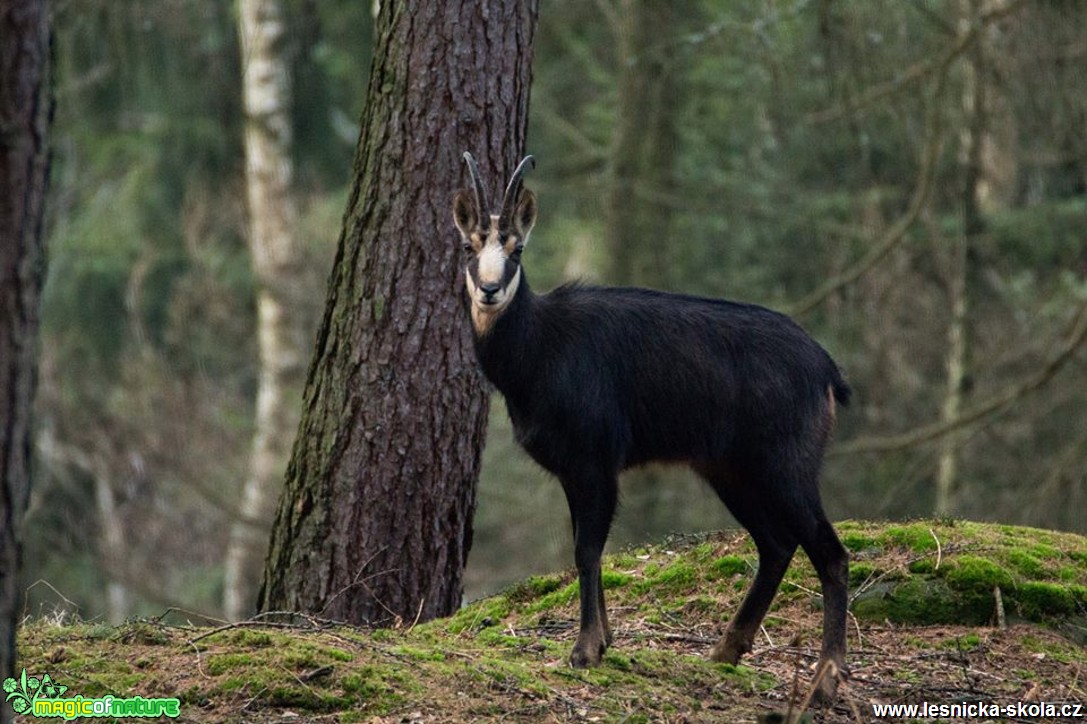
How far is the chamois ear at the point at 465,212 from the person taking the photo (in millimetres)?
6320

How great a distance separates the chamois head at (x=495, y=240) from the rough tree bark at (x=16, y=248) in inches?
93.4

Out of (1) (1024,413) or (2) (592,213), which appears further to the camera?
(2) (592,213)

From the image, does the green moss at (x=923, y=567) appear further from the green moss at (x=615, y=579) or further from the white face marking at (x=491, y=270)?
the white face marking at (x=491, y=270)

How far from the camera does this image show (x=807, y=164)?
17938 millimetres

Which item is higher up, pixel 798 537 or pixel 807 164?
pixel 807 164

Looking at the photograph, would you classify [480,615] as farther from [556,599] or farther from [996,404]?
[996,404]

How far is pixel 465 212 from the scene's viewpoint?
6.38 meters

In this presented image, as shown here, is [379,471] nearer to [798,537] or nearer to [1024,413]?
[798,537]

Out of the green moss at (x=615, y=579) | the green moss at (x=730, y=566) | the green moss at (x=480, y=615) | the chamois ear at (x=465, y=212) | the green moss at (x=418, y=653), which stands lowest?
the green moss at (x=480, y=615)

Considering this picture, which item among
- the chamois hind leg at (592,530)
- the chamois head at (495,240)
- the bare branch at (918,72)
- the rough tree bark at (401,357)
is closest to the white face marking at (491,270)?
the chamois head at (495,240)

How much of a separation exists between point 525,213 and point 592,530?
138 cm

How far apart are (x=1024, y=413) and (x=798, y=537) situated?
9994 millimetres

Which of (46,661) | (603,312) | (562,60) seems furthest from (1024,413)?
(46,661)

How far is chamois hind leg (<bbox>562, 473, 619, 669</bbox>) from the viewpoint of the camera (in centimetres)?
611
